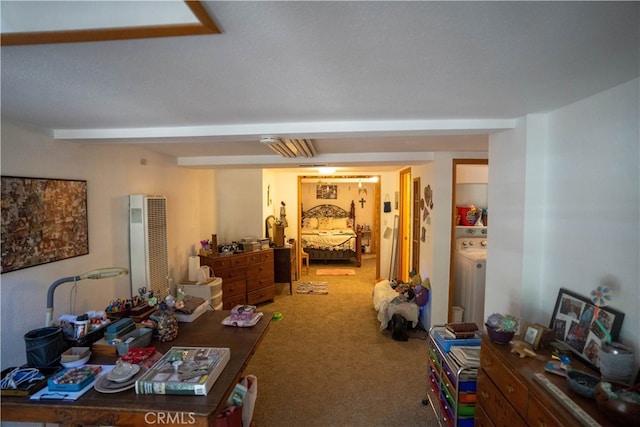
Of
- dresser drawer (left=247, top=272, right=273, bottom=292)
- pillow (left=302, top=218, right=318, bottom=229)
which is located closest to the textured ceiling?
dresser drawer (left=247, top=272, right=273, bottom=292)

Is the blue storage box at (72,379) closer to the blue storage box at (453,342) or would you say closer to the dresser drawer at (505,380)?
the dresser drawer at (505,380)

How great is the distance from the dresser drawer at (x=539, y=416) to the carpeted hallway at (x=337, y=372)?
1.22 meters

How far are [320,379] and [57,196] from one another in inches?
102

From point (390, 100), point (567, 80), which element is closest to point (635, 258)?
point (567, 80)

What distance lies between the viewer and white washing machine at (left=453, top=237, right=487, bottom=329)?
135 inches

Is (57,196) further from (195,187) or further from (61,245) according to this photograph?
(195,187)

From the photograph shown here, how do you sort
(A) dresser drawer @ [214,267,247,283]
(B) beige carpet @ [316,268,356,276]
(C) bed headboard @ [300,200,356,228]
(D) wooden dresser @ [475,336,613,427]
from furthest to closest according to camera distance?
1. (C) bed headboard @ [300,200,356,228]
2. (B) beige carpet @ [316,268,356,276]
3. (A) dresser drawer @ [214,267,247,283]
4. (D) wooden dresser @ [475,336,613,427]

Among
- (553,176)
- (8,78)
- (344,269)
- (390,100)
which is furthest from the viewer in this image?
(344,269)

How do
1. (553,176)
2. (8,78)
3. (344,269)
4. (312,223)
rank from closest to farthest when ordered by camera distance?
1. (8,78)
2. (553,176)
3. (344,269)
4. (312,223)

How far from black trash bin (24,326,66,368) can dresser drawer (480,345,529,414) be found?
2.36 meters

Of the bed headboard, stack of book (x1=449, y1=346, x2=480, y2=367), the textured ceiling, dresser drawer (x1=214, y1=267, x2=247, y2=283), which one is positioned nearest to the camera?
the textured ceiling

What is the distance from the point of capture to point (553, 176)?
1734 mm

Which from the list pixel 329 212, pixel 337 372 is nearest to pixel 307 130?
pixel 337 372

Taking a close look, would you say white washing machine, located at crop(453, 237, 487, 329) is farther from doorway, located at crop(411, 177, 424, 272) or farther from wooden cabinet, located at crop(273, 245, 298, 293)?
wooden cabinet, located at crop(273, 245, 298, 293)
